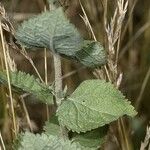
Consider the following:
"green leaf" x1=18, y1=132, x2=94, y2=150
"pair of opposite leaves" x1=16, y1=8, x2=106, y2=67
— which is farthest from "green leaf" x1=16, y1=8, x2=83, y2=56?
"green leaf" x1=18, y1=132, x2=94, y2=150

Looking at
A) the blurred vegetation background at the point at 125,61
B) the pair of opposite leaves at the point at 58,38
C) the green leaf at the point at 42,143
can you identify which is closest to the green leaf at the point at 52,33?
the pair of opposite leaves at the point at 58,38

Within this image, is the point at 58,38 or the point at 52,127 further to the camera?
the point at 52,127

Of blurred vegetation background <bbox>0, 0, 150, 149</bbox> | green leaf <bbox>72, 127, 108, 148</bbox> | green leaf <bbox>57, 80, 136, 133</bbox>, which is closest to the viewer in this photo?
green leaf <bbox>57, 80, 136, 133</bbox>

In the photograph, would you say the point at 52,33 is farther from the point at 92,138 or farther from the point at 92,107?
the point at 92,138

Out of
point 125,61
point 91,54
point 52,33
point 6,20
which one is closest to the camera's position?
point 52,33

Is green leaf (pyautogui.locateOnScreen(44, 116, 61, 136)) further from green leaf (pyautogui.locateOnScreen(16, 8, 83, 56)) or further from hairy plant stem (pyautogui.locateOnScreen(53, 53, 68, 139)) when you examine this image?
green leaf (pyautogui.locateOnScreen(16, 8, 83, 56))

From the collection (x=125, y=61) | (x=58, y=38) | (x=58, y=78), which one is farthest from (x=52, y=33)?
(x=125, y=61)

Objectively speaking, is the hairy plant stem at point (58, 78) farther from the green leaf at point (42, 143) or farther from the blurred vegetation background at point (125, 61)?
the blurred vegetation background at point (125, 61)
